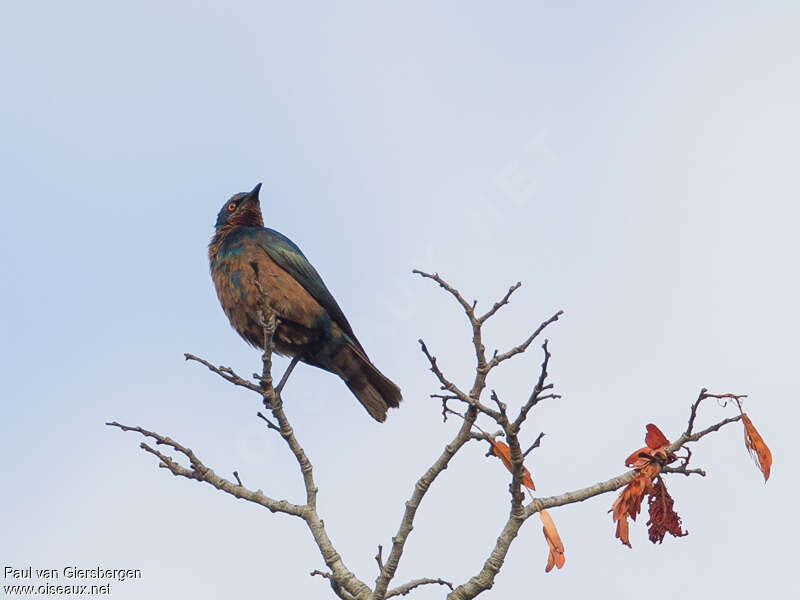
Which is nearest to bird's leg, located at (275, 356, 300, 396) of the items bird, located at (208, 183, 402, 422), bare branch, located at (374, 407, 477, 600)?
bird, located at (208, 183, 402, 422)

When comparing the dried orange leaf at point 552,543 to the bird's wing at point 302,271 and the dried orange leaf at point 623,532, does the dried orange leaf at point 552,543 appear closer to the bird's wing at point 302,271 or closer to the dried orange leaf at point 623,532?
the dried orange leaf at point 623,532

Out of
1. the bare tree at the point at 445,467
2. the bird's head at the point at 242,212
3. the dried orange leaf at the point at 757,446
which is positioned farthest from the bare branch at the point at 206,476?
the bird's head at the point at 242,212

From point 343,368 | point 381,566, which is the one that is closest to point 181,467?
point 381,566

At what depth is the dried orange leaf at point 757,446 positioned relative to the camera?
381 cm

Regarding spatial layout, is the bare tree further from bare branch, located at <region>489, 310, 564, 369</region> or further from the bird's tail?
the bird's tail

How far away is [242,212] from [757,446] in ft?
18.5

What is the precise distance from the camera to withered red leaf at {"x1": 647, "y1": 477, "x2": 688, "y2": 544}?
12.8 ft

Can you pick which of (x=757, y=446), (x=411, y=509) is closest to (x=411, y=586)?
(x=411, y=509)

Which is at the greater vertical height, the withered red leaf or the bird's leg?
the bird's leg

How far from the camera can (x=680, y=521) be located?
391 centimetres

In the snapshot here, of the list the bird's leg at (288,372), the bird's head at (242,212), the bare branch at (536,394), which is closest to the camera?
the bare branch at (536,394)

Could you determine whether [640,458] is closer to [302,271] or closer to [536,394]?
[536,394]

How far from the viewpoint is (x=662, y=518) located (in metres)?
3.89

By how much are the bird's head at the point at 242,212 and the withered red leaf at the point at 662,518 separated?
530 cm
